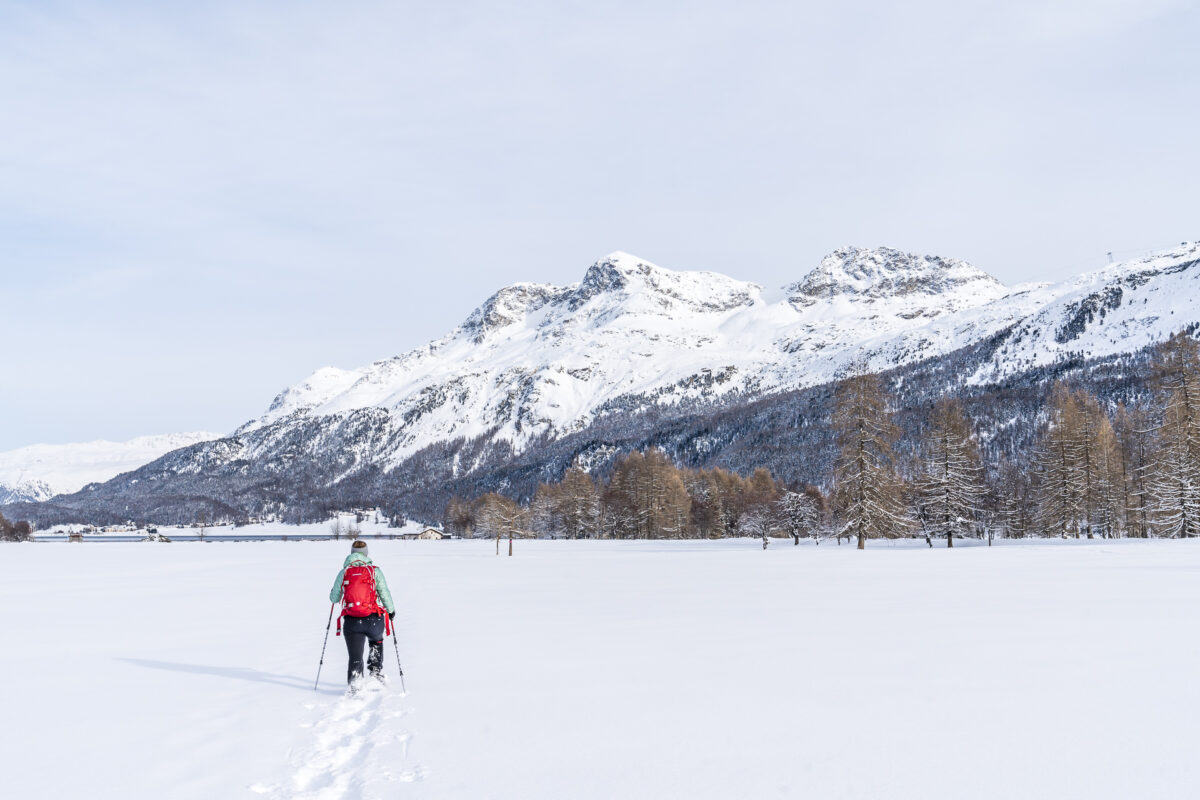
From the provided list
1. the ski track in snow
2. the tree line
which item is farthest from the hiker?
the tree line

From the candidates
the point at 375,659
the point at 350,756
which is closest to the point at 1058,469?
the point at 375,659

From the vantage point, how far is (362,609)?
1083 centimetres

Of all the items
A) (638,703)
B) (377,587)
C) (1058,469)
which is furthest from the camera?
(1058,469)

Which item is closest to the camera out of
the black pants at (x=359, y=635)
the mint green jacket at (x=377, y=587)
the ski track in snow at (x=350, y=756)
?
the ski track in snow at (x=350, y=756)

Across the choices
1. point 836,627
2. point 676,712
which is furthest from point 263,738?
point 836,627

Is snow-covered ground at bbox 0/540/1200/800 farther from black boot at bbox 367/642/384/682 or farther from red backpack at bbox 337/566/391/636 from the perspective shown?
red backpack at bbox 337/566/391/636

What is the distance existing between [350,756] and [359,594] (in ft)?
11.6

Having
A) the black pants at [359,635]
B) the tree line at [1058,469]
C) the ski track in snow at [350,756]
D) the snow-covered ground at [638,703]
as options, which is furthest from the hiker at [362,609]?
the tree line at [1058,469]

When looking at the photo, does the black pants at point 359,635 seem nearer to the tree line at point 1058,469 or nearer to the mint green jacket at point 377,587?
the mint green jacket at point 377,587

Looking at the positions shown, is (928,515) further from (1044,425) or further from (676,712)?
(1044,425)

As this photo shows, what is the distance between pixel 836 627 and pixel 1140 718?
6.98m

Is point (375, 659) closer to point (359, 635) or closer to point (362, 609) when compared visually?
point (359, 635)

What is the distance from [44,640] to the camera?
49.0 feet

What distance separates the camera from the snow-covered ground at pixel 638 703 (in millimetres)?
6578
